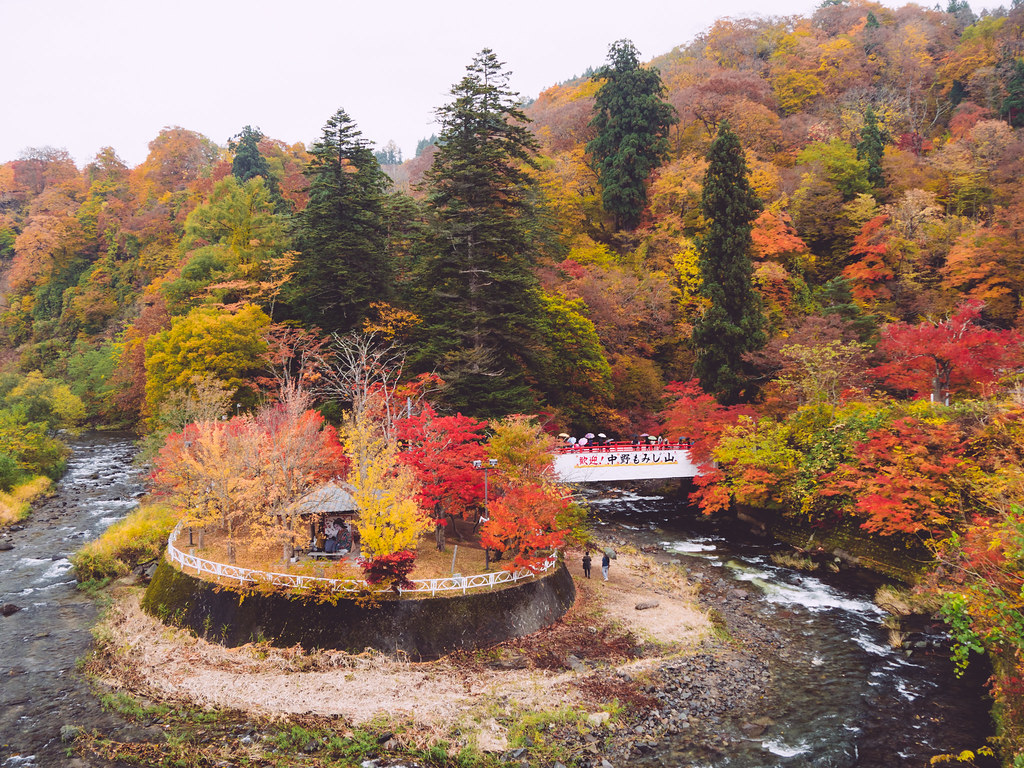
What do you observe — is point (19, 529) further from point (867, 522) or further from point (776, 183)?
point (776, 183)

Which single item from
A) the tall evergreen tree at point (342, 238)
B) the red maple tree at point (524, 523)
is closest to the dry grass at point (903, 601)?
the red maple tree at point (524, 523)

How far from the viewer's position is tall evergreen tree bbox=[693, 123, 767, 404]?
34.1 meters

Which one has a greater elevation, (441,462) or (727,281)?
(727,281)

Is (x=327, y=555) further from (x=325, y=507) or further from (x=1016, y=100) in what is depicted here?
(x=1016, y=100)

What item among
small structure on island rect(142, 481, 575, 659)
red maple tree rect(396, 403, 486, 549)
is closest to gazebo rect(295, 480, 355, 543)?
small structure on island rect(142, 481, 575, 659)

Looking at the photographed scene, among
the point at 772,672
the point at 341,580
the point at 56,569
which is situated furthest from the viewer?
the point at 56,569

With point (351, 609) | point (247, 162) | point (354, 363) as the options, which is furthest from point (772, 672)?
point (247, 162)

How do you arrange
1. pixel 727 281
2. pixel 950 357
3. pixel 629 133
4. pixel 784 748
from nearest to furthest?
pixel 784 748 < pixel 950 357 < pixel 727 281 < pixel 629 133

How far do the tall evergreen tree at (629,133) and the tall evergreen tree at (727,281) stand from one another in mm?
13462

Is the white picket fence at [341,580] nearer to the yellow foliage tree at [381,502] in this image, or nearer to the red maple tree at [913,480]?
the yellow foliage tree at [381,502]

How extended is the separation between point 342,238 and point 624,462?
20187 millimetres

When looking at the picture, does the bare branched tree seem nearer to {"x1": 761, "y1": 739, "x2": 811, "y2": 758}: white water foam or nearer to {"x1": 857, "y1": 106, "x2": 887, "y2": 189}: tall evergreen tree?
{"x1": 761, "y1": 739, "x2": 811, "y2": 758}: white water foam

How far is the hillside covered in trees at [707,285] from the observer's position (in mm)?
25500

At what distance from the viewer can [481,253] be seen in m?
31.7
